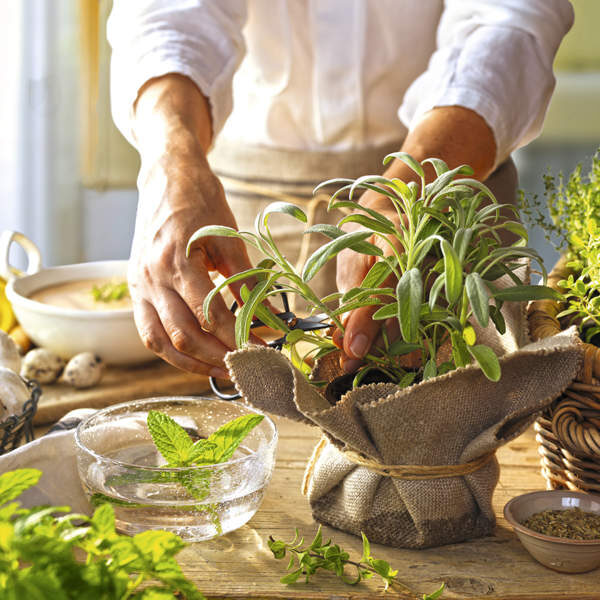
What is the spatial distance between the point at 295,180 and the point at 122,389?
51 centimetres

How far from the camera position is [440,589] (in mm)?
569

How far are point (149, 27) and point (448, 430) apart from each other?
28.2 inches

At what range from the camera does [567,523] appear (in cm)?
63

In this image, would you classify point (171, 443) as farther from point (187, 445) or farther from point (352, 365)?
point (352, 365)

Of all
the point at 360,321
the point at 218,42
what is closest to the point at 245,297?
the point at 360,321

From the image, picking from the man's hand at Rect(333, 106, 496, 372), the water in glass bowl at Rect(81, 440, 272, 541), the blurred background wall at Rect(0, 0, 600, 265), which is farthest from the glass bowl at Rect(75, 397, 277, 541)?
the blurred background wall at Rect(0, 0, 600, 265)

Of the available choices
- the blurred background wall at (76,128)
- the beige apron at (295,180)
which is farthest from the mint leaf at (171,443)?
the blurred background wall at (76,128)

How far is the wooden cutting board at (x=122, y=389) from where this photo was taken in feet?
3.11

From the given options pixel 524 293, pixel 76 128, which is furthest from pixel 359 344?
→ pixel 76 128

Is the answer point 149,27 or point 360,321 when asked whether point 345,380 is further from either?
point 149,27

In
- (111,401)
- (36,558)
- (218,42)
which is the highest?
(218,42)

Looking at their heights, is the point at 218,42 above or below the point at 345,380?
above

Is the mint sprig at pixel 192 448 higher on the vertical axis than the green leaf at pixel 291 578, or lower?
higher

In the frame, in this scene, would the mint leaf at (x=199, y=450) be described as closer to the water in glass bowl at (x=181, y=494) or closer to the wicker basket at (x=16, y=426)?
the water in glass bowl at (x=181, y=494)
